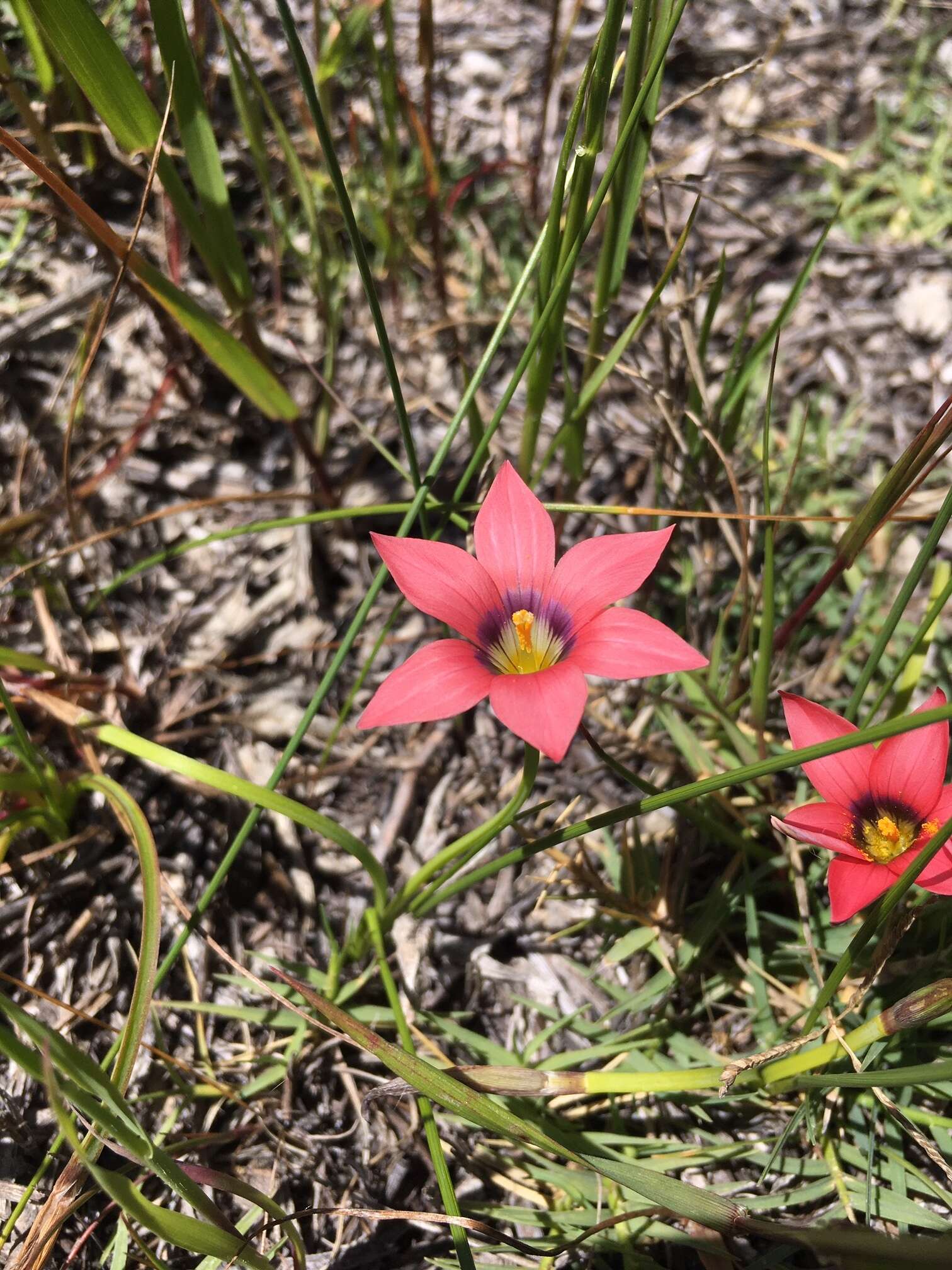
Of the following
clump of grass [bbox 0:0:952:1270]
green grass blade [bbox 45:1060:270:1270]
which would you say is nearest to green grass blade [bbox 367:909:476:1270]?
clump of grass [bbox 0:0:952:1270]

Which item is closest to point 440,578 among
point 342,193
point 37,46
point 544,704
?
point 544,704

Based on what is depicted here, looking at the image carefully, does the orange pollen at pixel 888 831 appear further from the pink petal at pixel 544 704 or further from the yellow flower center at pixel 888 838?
the pink petal at pixel 544 704

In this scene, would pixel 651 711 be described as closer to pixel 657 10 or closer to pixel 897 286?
pixel 657 10

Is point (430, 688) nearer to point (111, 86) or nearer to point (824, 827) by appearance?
point (824, 827)

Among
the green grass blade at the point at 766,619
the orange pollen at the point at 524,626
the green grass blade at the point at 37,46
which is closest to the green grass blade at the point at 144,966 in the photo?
the orange pollen at the point at 524,626

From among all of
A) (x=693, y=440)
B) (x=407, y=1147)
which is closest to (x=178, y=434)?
(x=693, y=440)

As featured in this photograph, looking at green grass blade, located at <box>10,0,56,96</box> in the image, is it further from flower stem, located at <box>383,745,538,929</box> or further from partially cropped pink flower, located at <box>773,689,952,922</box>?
partially cropped pink flower, located at <box>773,689,952,922</box>

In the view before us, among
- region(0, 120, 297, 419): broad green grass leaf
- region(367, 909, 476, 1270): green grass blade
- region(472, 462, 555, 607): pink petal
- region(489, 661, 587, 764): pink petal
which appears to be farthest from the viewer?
region(0, 120, 297, 419): broad green grass leaf
